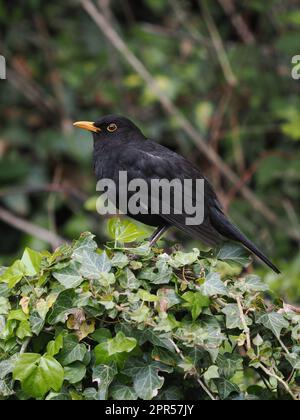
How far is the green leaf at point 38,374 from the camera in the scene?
274cm

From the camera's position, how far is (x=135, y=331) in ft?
9.23

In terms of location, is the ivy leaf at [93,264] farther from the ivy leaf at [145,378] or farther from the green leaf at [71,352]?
the ivy leaf at [145,378]

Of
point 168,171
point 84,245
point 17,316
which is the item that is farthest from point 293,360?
point 168,171

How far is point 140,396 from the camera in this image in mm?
2723

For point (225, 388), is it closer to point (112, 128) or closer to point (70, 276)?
point (70, 276)

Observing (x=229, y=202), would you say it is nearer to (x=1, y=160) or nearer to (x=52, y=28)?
(x=1, y=160)

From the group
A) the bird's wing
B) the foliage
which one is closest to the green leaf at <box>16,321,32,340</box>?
the foliage

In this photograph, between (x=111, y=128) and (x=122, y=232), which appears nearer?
(x=122, y=232)

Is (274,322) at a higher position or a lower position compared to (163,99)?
higher

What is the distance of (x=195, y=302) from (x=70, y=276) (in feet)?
1.55

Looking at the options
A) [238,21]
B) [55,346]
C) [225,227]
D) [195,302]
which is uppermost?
[238,21]

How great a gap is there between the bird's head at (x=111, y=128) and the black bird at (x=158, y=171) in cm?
3

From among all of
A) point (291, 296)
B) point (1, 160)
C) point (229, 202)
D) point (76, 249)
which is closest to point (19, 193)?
point (1, 160)

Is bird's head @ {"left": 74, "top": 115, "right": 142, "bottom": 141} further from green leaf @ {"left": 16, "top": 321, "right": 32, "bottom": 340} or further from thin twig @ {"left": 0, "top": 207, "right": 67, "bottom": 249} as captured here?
green leaf @ {"left": 16, "top": 321, "right": 32, "bottom": 340}
